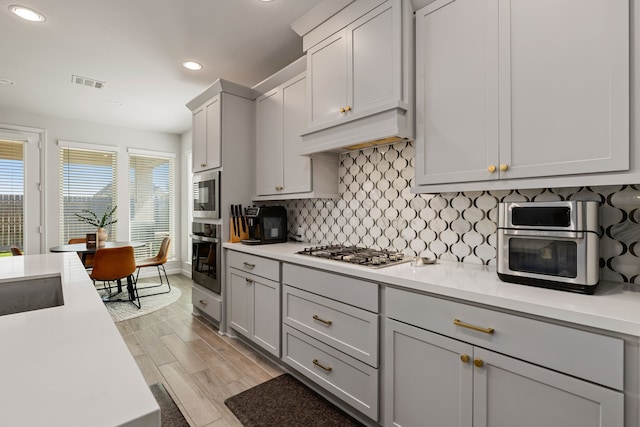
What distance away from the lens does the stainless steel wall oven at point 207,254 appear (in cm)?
309

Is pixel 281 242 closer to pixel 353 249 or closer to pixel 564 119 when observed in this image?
pixel 353 249

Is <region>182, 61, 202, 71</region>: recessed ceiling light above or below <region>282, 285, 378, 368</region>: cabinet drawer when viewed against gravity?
above

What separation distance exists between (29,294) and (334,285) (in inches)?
60.7

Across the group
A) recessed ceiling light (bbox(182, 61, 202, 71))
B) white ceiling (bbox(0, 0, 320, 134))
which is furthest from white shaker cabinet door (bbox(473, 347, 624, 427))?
recessed ceiling light (bbox(182, 61, 202, 71))

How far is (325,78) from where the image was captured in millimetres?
2227

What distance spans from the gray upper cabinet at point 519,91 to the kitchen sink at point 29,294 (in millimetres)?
1986

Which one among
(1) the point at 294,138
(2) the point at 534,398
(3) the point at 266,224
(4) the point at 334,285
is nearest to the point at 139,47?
(1) the point at 294,138

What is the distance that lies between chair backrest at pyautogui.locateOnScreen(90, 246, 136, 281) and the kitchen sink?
225cm

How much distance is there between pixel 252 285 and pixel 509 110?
2.13 m

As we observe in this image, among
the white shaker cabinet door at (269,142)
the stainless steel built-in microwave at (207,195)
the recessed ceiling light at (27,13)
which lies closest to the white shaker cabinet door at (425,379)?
the white shaker cabinet door at (269,142)

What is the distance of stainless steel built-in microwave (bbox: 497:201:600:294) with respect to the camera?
3.99ft

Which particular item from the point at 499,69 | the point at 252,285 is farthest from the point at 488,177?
the point at 252,285

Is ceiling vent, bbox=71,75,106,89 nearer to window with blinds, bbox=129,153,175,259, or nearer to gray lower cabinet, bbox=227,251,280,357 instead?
A: window with blinds, bbox=129,153,175,259

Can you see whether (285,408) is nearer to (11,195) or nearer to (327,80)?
(327,80)
